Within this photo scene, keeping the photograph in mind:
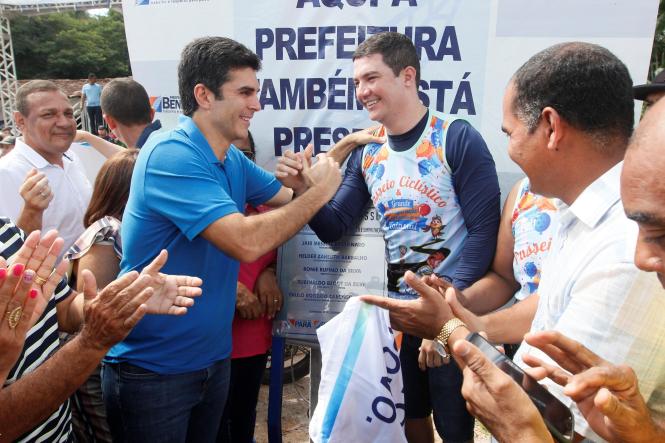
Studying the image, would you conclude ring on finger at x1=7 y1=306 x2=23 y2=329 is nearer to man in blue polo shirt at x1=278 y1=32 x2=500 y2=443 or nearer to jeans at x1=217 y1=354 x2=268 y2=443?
man in blue polo shirt at x1=278 y1=32 x2=500 y2=443

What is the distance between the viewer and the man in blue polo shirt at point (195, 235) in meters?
1.91

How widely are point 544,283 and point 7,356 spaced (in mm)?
1490

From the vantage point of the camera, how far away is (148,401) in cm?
199

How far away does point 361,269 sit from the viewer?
8.87 ft

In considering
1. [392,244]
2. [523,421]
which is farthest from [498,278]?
[523,421]

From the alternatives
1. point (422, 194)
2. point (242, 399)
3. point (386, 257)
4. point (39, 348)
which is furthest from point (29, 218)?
point (422, 194)

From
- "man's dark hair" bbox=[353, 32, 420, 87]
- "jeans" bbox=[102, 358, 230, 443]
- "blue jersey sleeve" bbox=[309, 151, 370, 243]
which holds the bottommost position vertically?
"jeans" bbox=[102, 358, 230, 443]

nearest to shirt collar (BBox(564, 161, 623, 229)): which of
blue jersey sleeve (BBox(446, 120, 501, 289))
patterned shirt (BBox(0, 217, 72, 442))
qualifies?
blue jersey sleeve (BBox(446, 120, 501, 289))

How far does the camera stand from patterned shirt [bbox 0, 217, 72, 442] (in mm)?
1598

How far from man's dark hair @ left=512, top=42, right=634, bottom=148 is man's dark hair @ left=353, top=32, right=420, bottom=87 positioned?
1.01 metres

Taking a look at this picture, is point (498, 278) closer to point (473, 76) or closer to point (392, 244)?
point (392, 244)

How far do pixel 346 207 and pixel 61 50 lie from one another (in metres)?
41.8

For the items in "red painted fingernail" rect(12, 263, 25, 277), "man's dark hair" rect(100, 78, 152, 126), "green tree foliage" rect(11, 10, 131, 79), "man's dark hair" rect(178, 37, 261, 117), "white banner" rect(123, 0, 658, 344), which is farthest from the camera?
"green tree foliage" rect(11, 10, 131, 79)

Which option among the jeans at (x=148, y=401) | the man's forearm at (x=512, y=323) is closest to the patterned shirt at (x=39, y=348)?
the jeans at (x=148, y=401)
